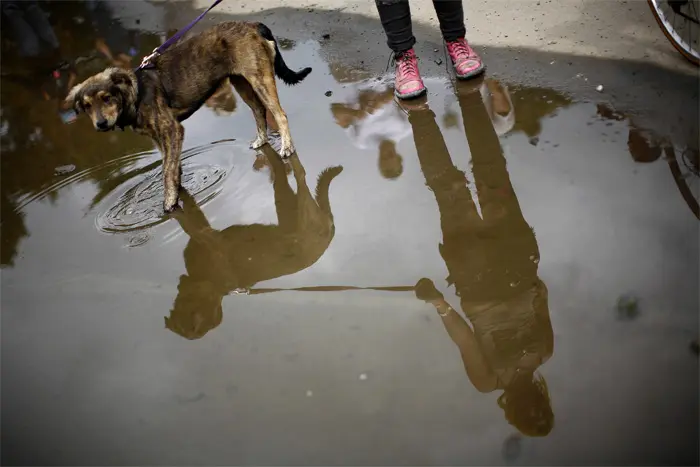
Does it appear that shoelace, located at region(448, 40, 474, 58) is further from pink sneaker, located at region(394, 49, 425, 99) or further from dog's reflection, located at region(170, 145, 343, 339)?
dog's reflection, located at region(170, 145, 343, 339)

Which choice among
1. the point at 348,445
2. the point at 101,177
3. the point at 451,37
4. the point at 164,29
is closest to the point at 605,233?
the point at 348,445

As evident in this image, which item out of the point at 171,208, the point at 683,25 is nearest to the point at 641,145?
the point at 683,25

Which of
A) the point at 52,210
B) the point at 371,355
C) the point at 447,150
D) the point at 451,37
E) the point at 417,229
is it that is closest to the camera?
the point at 371,355

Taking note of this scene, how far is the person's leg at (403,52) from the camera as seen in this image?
4.53m

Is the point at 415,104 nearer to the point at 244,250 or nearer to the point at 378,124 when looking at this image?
the point at 378,124

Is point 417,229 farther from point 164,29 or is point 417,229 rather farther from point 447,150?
point 164,29

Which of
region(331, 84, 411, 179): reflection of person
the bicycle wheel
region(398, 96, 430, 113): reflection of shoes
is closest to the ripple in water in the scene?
region(331, 84, 411, 179): reflection of person

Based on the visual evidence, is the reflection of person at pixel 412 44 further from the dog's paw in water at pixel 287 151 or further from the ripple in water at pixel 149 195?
the ripple in water at pixel 149 195

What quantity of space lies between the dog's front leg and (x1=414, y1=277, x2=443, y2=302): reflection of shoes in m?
1.84

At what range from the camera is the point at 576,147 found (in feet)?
12.1

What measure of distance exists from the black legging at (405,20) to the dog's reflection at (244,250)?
1.23 meters

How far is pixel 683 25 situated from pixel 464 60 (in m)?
1.47

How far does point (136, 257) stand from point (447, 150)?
77.3 inches

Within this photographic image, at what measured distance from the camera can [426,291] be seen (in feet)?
9.68
